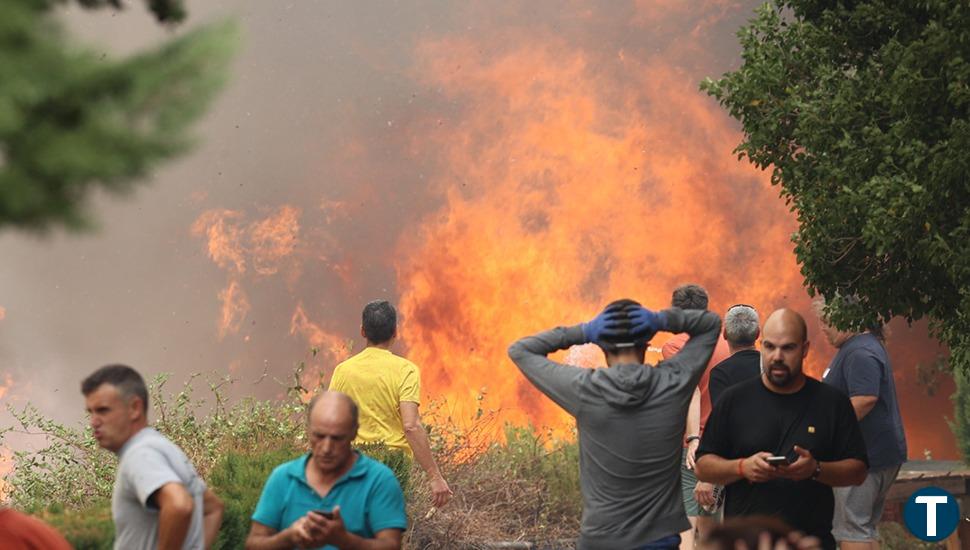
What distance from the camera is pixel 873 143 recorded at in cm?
A: 1089

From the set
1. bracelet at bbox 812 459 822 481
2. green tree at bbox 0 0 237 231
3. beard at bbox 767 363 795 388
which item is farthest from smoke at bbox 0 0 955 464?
green tree at bbox 0 0 237 231

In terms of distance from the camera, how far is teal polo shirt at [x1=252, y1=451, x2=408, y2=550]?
4977 mm

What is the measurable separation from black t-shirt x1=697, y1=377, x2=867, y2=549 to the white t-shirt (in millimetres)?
2371

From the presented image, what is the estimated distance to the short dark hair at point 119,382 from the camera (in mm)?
4953

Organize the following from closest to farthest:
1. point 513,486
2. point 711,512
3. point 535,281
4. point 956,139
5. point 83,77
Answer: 1. point 83,77
2. point 711,512
3. point 956,139
4. point 513,486
5. point 535,281

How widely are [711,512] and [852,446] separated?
6.70 ft

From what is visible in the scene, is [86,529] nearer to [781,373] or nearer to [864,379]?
[781,373]

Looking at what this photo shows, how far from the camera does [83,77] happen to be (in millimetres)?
3770

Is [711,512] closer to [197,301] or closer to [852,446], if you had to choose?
[852,446]

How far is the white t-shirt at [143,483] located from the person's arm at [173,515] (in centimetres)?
3

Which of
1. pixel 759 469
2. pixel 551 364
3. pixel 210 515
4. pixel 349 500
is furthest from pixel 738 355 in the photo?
pixel 210 515

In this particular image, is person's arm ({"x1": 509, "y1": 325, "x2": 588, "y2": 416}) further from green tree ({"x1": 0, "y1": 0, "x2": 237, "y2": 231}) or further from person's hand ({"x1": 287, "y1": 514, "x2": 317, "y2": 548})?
green tree ({"x1": 0, "y1": 0, "x2": 237, "y2": 231})

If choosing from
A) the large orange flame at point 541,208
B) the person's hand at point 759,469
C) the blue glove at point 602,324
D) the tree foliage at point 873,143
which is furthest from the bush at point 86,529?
the large orange flame at point 541,208

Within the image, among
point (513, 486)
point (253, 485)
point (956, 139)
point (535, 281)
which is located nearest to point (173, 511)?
point (253, 485)
